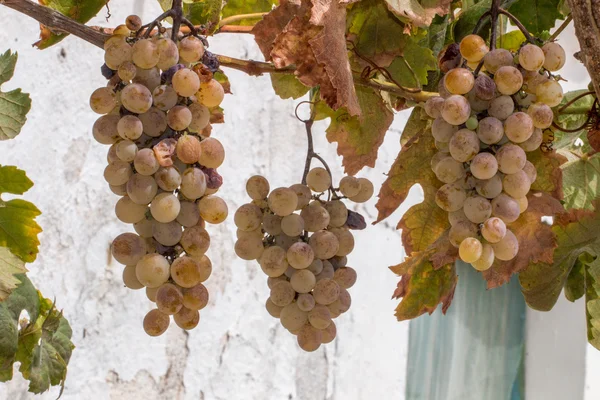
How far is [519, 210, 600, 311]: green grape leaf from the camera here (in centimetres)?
60

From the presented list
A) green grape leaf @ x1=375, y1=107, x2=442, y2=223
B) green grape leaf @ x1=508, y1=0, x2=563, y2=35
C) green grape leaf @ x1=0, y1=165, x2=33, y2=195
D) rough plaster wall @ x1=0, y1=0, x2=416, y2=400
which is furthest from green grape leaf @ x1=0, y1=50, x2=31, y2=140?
rough plaster wall @ x1=0, y1=0, x2=416, y2=400

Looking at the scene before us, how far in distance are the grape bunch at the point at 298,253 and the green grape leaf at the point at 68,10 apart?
0.55ft

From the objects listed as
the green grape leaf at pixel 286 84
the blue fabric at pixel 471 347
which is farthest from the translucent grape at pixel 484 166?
the blue fabric at pixel 471 347

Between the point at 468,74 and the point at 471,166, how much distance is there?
0.06 meters

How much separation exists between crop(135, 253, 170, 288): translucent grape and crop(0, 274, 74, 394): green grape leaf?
0.21 meters

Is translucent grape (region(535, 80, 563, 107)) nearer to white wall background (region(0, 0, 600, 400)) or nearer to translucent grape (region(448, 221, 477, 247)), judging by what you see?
translucent grape (region(448, 221, 477, 247))

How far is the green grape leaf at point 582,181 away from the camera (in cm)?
65

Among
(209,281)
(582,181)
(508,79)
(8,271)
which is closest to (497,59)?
(508,79)

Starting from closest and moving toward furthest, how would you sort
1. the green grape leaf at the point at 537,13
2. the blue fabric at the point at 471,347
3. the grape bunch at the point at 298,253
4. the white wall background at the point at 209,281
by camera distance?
1. the grape bunch at the point at 298,253
2. the green grape leaf at the point at 537,13
3. the white wall background at the point at 209,281
4. the blue fabric at the point at 471,347

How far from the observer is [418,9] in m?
0.48

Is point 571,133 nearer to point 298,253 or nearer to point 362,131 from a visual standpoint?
point 362,131

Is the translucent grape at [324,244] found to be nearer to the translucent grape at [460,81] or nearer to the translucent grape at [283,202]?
the translucent grape at [283,202]

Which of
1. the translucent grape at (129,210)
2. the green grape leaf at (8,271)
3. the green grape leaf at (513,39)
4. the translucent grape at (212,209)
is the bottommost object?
the green grape leaf at (8,271)

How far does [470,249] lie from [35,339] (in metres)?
0.39
